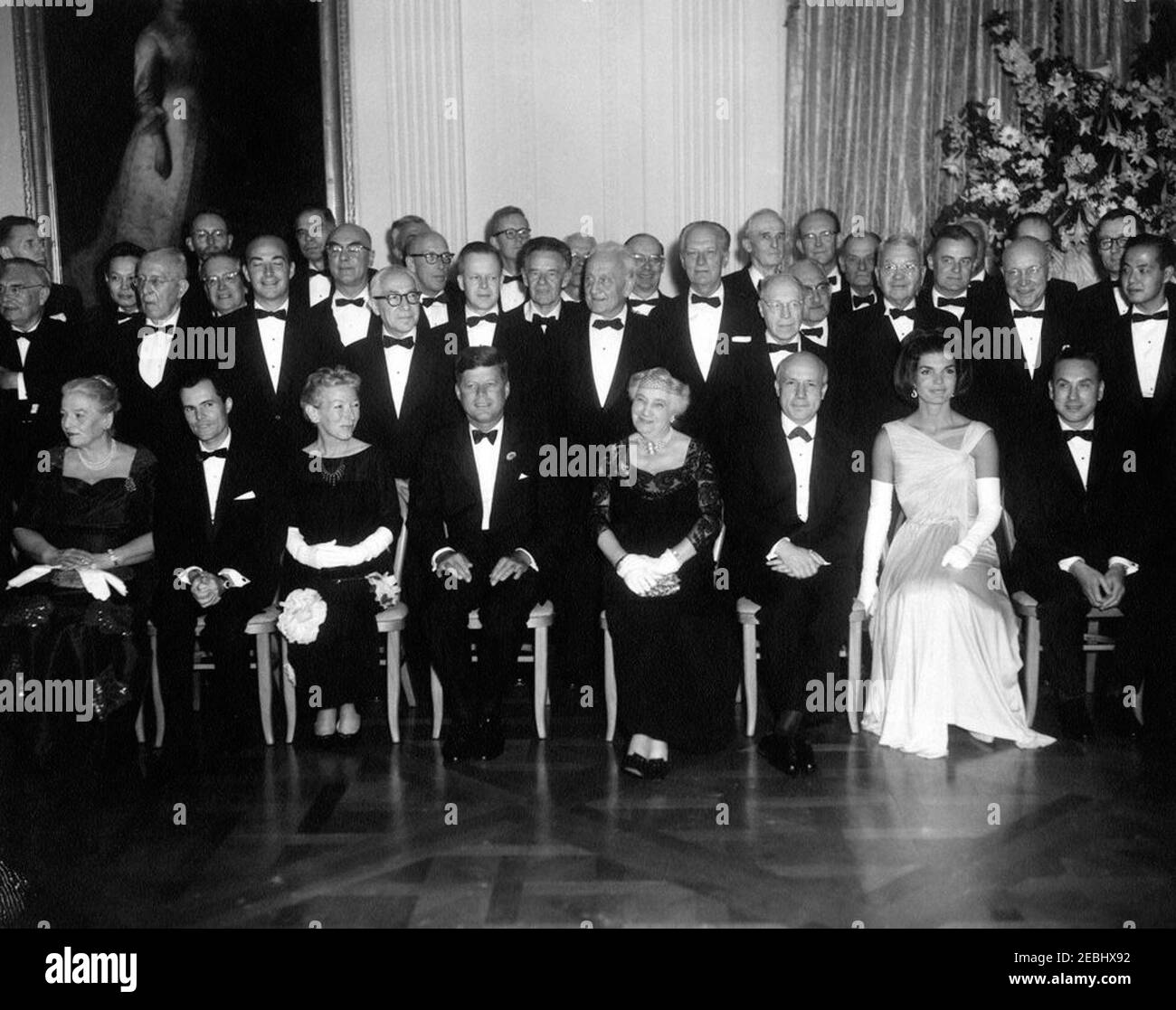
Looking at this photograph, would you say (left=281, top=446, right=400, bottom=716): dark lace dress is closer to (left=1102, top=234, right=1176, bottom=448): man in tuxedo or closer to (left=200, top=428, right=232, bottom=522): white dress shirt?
(left=200, top=428, right=232, bottom=522): white dress shirt

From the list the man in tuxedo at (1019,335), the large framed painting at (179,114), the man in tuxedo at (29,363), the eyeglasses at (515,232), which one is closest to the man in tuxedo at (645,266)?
the eyeglasses at (515,232)

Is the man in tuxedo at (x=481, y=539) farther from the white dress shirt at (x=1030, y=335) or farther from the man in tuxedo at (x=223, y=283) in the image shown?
the white dress shirt at (x=1030, y=335)

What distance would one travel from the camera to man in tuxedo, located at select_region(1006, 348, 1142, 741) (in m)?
4.44

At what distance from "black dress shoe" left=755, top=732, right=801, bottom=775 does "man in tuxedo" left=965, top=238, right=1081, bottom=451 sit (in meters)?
1.50

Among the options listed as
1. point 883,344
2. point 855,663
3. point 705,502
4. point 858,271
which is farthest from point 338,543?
point 858,271

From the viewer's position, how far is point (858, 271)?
5.66m

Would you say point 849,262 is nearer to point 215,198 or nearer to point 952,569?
point 952,569

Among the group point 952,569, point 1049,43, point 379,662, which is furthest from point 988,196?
point 379,662

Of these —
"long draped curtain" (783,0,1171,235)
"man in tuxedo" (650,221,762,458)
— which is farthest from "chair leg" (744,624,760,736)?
"long draped curtain" (783,0,1171,235)

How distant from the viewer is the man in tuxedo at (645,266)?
5613 millimetres

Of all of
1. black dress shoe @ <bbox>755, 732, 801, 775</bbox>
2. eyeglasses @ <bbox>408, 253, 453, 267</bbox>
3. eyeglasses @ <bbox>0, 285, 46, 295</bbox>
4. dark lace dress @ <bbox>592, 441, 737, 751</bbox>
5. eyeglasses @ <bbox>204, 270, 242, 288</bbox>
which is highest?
eyeglasses @ <bbox>408, 253, 453, 267</bbox>

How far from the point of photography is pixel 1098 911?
310cm

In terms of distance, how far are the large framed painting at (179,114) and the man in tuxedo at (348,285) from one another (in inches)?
86.8

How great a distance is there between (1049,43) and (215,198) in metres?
5.16
